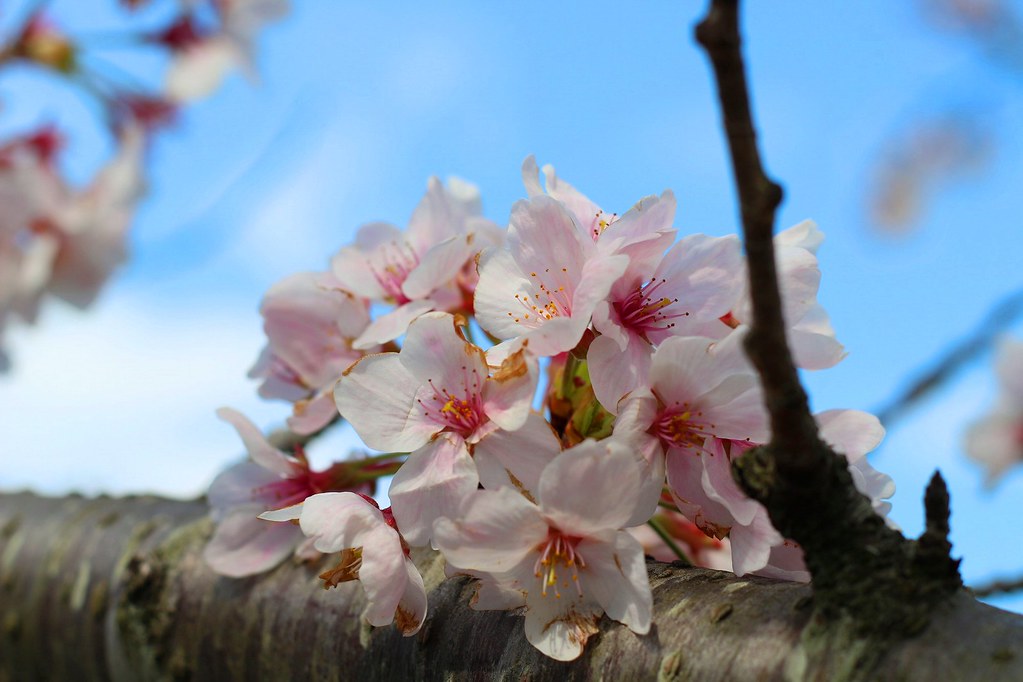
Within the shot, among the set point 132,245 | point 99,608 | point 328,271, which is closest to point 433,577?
point 328,271

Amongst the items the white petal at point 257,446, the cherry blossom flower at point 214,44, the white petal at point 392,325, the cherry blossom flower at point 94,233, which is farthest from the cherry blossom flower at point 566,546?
the cherry blossom flower at point 214,44

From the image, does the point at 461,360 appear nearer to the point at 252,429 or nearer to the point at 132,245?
the point at 252,429

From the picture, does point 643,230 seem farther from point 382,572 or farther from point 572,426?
point 382,572

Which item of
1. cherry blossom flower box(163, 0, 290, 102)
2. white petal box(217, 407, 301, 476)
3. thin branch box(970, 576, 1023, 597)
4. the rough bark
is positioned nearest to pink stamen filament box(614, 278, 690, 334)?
the rough bark

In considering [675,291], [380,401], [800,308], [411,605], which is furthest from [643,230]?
[411,605]

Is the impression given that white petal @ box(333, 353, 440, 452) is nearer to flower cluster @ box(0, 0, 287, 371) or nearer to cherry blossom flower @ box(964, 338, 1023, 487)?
flower cluster @ box(0, 0, 287, 371)
